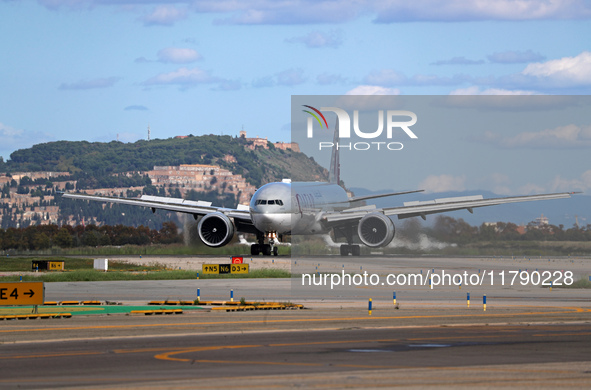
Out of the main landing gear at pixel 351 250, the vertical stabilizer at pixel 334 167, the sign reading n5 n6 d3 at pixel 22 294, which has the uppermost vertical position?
the vertical stabilizer at pixel 334 167

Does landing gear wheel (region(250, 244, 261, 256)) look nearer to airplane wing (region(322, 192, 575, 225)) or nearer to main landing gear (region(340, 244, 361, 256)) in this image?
airplane wing (region(322, 192, 575, 225))

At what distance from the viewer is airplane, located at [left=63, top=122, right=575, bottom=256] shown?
56.1 metres

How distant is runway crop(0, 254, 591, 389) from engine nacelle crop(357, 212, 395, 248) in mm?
21975

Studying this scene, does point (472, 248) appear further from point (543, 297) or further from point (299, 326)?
point (299, 326)

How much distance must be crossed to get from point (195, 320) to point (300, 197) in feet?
107

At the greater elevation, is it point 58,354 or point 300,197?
point 300,197

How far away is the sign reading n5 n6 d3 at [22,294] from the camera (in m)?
28.2

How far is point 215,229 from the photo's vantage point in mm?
61500

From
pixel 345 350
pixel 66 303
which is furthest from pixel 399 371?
pixel 66 303

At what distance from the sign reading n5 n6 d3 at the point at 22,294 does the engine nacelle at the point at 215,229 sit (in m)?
32.0

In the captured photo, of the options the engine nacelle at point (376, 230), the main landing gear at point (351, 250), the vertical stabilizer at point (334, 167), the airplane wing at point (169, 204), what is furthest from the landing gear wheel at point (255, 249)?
the vertical stabilizer at point (334, 167)

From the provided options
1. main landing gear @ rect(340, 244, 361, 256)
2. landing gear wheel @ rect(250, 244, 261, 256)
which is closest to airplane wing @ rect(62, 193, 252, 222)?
landing gear wheel @ rect(250, 244, 261, 256)

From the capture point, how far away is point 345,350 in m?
18.6

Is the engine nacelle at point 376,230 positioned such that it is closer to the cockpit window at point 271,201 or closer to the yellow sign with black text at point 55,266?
the cockpit window at point 271,201
